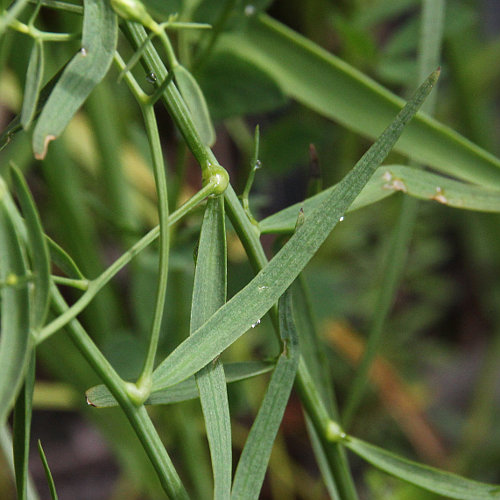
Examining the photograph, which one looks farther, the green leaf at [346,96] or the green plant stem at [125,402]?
the green leaf at [346,96]

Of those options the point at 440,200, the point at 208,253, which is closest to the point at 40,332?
the point at 208,253

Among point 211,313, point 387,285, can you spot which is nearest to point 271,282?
point 211,313

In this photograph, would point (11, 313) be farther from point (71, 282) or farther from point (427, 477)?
point (427, 477)

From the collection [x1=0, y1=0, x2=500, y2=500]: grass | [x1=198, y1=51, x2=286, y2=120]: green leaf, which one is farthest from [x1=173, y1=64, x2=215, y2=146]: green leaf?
[x1=198, y1=51, x2=286, y2=120]: green leaf

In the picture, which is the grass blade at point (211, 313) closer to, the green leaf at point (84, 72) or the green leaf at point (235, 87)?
the green leaf at point (84, 72)

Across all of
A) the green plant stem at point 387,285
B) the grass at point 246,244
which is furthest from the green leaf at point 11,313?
the green plant stem at point 387,285

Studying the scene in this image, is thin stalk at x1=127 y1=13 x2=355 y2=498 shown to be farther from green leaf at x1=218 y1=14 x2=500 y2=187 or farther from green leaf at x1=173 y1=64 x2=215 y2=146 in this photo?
green leaf at x1=218 y1=14 x2=500 y2=187

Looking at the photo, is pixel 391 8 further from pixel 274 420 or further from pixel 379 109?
pixel 274 420
